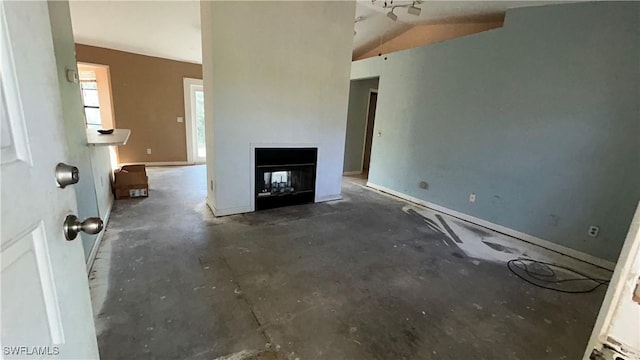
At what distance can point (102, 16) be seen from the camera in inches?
141

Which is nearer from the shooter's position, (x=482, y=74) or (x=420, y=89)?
(x=482, y=74)

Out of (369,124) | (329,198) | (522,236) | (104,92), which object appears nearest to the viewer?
(522,236)

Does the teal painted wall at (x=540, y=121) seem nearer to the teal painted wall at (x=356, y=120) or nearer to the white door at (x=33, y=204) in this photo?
the teal painted wall at (x=356, y=120)

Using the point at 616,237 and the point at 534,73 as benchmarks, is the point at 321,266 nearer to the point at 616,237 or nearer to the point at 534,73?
the point at 616,237

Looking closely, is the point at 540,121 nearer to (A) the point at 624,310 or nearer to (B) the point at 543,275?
(B) the point at 543,275

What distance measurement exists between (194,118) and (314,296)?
568cm

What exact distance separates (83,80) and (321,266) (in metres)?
6.39

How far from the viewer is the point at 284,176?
151 inches

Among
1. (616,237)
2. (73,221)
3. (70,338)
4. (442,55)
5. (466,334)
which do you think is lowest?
(466,334)

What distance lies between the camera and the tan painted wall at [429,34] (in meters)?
3.86

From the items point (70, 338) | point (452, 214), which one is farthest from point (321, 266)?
point (452, 214)

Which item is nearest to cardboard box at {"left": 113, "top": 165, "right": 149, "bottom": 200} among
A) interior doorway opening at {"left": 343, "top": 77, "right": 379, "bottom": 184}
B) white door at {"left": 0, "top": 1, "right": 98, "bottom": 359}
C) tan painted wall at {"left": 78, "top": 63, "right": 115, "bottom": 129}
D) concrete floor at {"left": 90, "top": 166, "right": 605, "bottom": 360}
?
concrete floor at {"left": 90, "top": 166, "right": 605, "bottom": 360}

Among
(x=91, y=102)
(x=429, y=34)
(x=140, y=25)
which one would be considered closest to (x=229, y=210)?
(x=140, y=25)

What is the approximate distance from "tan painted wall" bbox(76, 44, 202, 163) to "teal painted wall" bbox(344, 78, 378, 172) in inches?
142
